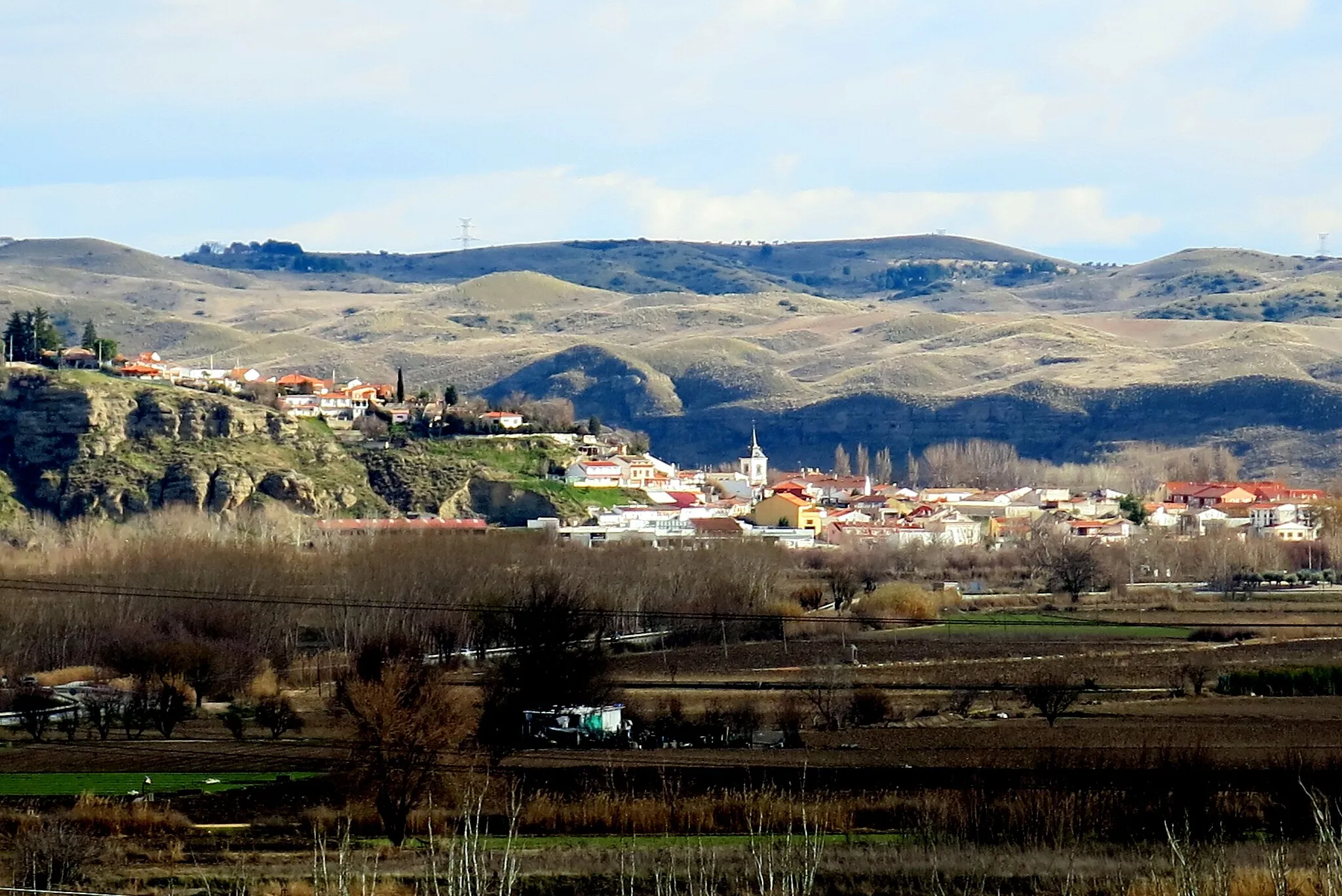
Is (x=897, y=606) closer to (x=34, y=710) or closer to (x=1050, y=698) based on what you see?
(x=1050, y=698)

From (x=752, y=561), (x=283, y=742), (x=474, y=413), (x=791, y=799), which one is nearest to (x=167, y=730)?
(x=283, y=742)

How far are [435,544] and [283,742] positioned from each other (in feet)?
103

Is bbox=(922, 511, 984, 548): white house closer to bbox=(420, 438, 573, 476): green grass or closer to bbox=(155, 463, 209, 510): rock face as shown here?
bbox=(420, 438, 573, 476): green grass

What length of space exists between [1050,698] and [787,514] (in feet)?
221

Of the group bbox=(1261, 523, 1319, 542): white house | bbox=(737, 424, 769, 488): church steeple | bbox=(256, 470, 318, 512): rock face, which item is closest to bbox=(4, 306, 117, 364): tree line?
bbox=(256, 470, 318, 512): rock face

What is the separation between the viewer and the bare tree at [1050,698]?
44250 mm

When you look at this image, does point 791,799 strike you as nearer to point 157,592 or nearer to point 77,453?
point 157,592

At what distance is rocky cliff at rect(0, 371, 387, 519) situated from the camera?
98.4 m

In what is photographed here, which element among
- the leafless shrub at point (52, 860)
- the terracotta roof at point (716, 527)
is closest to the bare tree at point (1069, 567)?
the terracotta roof at point (716, 527)

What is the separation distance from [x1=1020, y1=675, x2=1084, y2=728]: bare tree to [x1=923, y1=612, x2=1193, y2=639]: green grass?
1453cm

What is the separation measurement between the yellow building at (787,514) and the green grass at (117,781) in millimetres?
71758

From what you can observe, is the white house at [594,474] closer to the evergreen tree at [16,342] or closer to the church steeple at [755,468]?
the evergreen tree at [16,342]

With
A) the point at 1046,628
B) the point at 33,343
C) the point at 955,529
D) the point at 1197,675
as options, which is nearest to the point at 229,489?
the point at 33,343

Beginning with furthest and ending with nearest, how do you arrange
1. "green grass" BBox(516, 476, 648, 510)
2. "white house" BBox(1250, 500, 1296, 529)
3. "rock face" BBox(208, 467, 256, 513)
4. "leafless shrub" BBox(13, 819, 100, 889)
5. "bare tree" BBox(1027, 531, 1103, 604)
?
"white house" BBox(1250, 500, 1296, 529) → "green grass" BBox(516, 476, 648, 510) → "rock face" BBox(208, 467, 256, 513) → "bare tree" BBox(1027, 531, 1103, 604) → "leafless shrub" BBox(13, 819, 100, 889)
